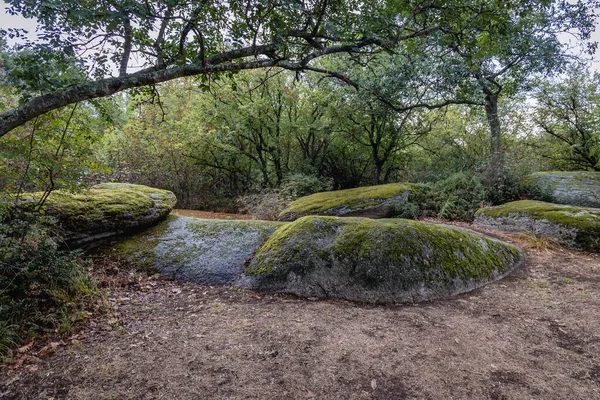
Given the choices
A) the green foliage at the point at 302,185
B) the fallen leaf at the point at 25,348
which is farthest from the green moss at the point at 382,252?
the green foliage at the point at 302,185

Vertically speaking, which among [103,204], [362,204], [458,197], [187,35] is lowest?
Result: [362,204]

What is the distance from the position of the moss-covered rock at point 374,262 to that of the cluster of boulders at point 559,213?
183 cm

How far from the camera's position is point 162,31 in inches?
125

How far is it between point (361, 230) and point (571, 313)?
2.57 metres

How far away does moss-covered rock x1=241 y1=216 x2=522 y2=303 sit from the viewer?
392 cm

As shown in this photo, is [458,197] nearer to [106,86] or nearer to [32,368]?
[106,86]

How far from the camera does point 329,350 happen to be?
2715 mm

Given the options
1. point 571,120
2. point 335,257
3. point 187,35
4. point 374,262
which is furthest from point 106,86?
point 571,120

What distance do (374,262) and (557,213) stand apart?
185 inches

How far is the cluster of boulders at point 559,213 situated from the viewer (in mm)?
5527

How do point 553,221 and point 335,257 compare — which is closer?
point 335,257

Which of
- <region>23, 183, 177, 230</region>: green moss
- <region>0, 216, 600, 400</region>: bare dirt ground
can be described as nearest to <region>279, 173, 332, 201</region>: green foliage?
<region>23, 183, 177, 230</region>: green moss

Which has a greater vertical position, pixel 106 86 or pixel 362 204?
pixel 106 86

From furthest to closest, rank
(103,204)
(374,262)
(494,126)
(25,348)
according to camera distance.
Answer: (494,126), (103,204), (374,262), (25,348)
